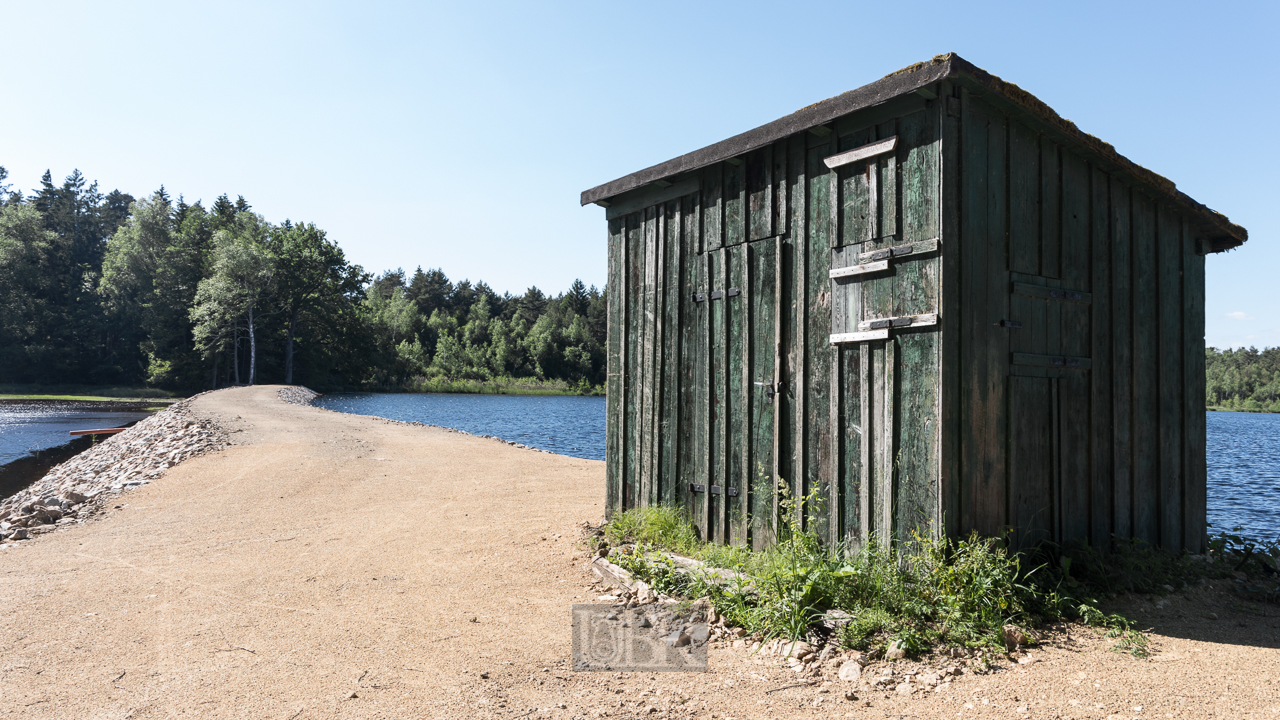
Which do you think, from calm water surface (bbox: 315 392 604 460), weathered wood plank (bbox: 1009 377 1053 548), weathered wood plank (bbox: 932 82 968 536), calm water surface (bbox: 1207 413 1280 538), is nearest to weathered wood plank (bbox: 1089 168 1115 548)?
weathered wood plank (bbox: 1009 377 1053 548)

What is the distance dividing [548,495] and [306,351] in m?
53.8

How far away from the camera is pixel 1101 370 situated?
5.73 metres

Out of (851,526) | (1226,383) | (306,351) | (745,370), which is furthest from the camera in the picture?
(1226,383)

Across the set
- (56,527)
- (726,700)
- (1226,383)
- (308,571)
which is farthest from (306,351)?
(1226,383)

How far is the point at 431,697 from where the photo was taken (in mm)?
3672

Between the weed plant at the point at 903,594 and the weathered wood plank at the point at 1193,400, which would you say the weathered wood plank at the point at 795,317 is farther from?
the weathered wood plank at the point at 1193,400

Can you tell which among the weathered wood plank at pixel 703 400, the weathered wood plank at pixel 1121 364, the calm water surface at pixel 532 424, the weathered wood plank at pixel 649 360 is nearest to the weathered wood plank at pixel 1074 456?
the weathered wood plank at pixel 1121 364

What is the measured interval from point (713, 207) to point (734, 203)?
252mm

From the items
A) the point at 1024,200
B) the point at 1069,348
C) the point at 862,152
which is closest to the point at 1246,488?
the point at 1069,348

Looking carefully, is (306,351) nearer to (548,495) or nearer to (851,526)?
(548,495)

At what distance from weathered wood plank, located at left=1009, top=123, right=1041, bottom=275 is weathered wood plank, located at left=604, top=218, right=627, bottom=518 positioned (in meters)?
3.63

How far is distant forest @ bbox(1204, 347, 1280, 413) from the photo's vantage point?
7856 centimetres

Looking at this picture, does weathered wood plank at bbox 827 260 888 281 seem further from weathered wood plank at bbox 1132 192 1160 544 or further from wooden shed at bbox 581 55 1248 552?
weathered wood plank at bbox 1132 192 1160 544

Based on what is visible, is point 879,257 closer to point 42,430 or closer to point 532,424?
point 532,424
